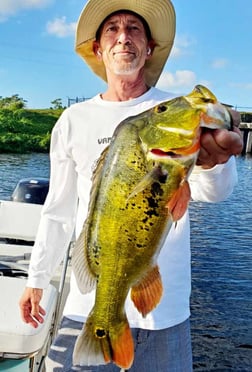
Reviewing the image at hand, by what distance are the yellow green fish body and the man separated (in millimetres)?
476

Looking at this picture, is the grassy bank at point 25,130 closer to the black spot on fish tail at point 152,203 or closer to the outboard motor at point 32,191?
the outboard motor at point 32,191

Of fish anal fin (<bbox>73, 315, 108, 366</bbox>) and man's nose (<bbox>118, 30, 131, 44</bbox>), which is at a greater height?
man's nose (<bbox>118, 30, 131, 44</bbox>)

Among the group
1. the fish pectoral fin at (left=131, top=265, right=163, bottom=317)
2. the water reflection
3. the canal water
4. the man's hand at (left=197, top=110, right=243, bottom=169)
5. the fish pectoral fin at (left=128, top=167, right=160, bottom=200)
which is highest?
the water reflection

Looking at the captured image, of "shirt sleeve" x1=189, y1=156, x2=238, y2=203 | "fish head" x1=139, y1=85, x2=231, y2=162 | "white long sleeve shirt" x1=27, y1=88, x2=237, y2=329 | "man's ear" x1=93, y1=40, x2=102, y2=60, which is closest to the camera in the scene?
"fish head" x1=139, y1=85, x2=231, y2=162

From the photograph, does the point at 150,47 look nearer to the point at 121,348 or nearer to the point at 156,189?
the point at 156,189

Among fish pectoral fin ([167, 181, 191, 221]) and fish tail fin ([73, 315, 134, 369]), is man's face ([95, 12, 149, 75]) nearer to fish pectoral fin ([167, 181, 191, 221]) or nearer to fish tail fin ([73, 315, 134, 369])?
fish pectoral fin ([167, 181, 191, 221])

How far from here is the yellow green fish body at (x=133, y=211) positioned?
171 cm

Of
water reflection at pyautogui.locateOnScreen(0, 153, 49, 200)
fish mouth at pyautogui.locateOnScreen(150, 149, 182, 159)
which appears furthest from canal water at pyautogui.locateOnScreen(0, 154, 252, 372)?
fish mouth at pyautogui.locateOnScreen(150, 149, 182, 159)

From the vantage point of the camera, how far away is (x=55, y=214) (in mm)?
2820

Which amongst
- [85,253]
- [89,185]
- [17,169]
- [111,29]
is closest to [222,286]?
[89,185]

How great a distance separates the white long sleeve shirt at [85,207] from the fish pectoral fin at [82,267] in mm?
467

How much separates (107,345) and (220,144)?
896 mm

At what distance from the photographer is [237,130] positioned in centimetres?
180

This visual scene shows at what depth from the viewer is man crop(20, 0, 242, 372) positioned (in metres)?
2.54
